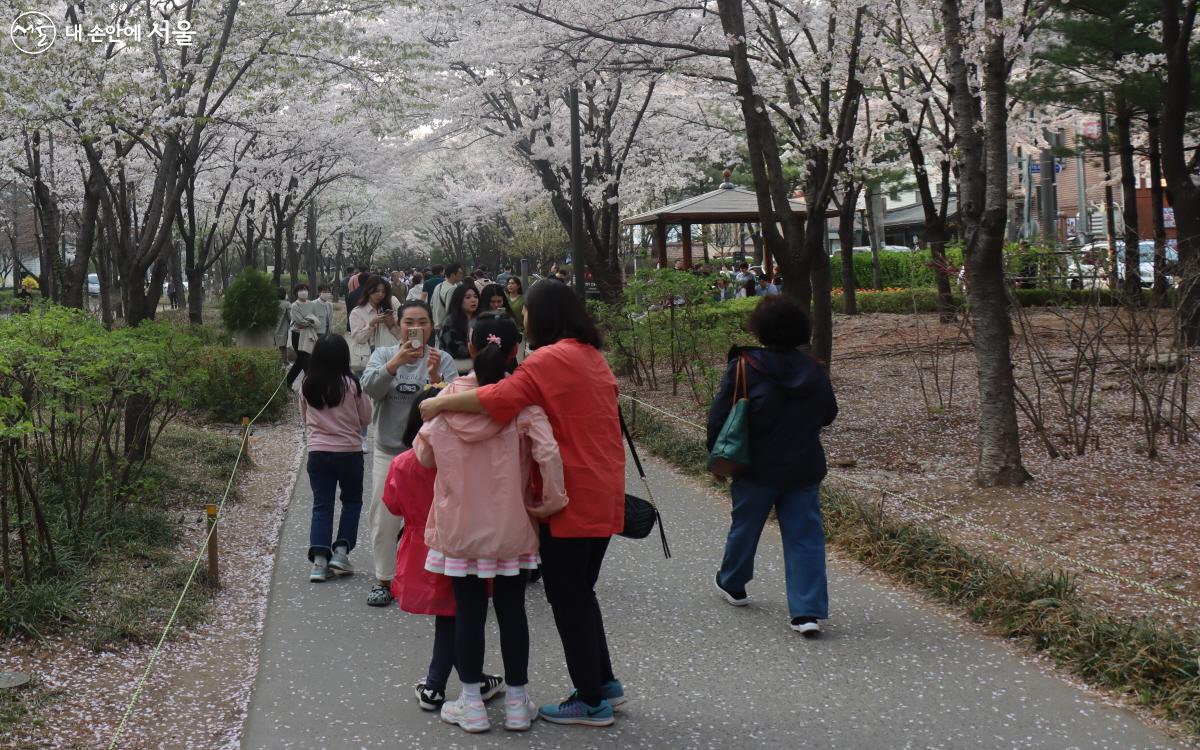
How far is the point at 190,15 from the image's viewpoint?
11648 mm

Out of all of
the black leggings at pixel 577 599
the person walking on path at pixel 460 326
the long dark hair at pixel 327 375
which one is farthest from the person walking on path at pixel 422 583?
the person walking on path at pixel 460 326

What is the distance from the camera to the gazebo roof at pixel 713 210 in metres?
20.9

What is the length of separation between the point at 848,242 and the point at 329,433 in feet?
52.1

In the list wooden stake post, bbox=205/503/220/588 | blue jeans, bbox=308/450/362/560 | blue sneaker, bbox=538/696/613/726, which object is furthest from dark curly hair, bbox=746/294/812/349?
wooden stake post, bbox=205/503/220/588

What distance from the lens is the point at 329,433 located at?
6.47 m

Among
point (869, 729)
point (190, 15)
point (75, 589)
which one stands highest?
point (190, 15)

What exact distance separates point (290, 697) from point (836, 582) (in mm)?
2965

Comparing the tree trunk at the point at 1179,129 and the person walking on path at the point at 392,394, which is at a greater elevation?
the tree trunk at the point at 1179,129

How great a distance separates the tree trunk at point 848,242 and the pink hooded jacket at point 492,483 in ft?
49.3

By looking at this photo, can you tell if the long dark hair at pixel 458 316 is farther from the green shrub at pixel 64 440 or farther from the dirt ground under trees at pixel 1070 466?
the dirt ground under trees at pixel 1070 466

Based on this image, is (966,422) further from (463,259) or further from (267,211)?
(463,259)

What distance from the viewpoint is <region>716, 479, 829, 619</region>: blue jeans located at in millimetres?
5316

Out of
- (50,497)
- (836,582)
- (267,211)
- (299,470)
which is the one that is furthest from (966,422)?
(267,211)

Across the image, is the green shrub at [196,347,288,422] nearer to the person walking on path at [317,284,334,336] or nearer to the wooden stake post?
the person walking on path at [317,284,334,336]
